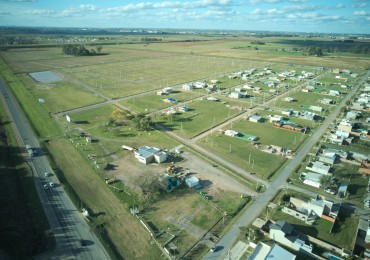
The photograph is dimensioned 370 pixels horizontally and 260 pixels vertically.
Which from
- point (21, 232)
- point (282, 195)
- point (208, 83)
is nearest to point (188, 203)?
point (282, 195)

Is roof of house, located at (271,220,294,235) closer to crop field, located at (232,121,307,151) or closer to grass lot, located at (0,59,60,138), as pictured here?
crop field, located at (232,121,307,151)

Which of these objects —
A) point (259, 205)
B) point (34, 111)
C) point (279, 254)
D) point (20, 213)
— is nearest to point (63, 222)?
point (20, 213)

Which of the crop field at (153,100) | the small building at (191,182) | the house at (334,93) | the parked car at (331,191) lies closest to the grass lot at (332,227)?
the parked car at (331,191)

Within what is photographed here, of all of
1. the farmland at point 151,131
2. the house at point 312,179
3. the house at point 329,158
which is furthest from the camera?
the house at point 329,158

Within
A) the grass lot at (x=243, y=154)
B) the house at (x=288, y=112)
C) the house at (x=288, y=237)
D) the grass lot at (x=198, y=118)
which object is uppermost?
the house at (x=288, y=112)

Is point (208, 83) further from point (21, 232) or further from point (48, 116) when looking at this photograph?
point (21, 232)

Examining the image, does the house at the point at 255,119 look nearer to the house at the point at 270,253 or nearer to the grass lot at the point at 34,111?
the house at the point at 270,253
